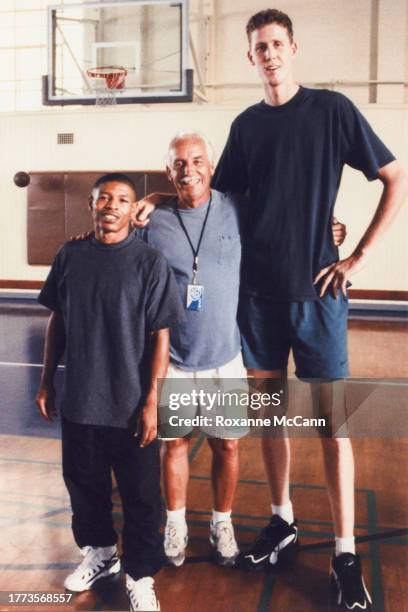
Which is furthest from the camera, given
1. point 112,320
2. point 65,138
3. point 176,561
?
point 65,138

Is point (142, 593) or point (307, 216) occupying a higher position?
point (307, 216)

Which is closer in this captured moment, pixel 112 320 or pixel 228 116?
pixel 112 320

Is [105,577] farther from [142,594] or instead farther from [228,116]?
[228,116]

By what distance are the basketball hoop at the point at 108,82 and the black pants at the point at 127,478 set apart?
5.94m

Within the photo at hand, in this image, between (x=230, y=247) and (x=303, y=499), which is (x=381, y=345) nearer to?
(x=303, y=499)

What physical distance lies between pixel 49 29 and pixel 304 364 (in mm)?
A: 6471

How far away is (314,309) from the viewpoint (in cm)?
205

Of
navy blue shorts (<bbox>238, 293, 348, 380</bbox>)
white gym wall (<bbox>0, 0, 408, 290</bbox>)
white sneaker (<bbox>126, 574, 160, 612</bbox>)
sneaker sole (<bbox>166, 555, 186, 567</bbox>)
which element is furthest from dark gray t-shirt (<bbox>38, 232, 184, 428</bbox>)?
white gym wall (<bbox>0, 0, 408, 290</bbox>)

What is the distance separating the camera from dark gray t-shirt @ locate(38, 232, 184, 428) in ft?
6.13

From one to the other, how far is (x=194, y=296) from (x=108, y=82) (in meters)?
→ 6.48

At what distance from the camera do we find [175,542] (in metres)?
2.22

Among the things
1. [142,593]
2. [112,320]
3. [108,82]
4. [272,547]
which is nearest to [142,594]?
[142,593]

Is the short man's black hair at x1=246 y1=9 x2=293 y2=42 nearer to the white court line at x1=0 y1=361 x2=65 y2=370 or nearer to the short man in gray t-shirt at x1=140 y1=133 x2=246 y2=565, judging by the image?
the short man in gray t-shirt at x1=140 y1=133 x2=246 y2=565

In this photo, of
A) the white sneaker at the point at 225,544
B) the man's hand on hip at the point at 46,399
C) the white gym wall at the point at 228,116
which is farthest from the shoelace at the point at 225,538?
the white gym wall at the point at 228,116
